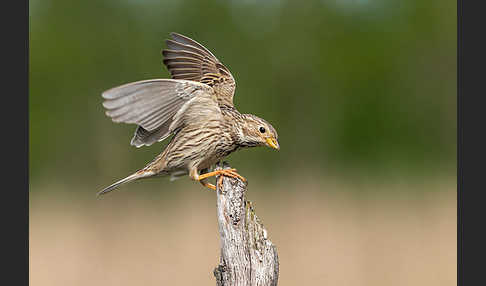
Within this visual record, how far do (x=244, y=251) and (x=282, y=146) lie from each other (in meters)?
11.0

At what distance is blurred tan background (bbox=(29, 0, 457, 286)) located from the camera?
935 centimetres

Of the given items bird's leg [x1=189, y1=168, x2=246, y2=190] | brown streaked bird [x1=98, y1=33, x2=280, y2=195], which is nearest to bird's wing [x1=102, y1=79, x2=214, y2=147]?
brown streaked bird [x1=98, y1=33, x2=280, y2=195]

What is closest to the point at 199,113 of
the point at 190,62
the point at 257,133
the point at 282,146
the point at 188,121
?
the point at 188,121

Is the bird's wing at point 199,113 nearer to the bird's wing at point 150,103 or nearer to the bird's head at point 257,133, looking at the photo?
the bird's wing at point 150,103

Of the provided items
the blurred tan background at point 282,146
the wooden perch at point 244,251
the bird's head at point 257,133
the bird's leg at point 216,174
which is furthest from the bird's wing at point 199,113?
the blurred tan background at point 282,146

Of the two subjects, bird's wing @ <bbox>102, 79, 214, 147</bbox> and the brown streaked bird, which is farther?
the brown streaked bird

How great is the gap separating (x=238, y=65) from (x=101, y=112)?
4517 mm

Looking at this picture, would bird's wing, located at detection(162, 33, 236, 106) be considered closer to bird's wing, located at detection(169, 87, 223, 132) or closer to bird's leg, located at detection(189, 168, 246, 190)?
bird's wing, located at detection(169, 87, 223, 132)

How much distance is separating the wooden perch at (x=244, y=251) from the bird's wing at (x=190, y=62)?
205 centimetres

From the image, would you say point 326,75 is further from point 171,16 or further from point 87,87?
point 87,87

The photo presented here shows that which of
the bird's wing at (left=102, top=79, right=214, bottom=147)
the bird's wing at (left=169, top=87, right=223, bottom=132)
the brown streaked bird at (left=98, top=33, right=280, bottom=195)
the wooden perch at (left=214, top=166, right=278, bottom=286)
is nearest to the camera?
the wooden perch at (left=214, top=166, right=278, bottom=286)

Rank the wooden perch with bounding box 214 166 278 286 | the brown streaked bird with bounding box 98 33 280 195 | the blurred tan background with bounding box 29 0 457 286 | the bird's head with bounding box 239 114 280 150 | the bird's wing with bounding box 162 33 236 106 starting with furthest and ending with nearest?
the blurred tan background with bounding box 29 0 457 286, the bird's wing with bounding box 162 33 236 106, the bird's head with bounding box 239 114 280 150, the brown streaked bird with bounding box 98 33 280 195, the wooden perch with bounding box 214 166 278 286

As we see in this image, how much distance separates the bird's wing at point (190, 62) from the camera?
19.9 ft

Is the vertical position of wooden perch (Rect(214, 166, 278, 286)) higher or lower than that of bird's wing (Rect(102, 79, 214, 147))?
lower
